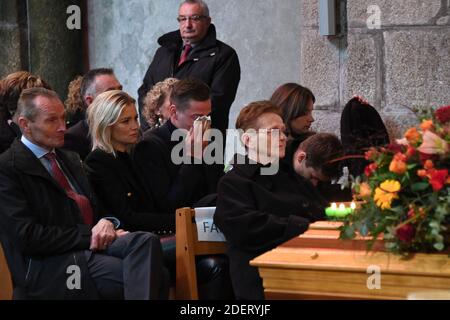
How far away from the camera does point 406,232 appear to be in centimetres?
339

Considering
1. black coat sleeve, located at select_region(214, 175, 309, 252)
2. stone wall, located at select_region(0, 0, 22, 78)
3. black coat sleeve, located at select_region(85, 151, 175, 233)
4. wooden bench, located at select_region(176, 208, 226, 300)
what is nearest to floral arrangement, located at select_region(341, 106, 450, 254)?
black coat sleeve, located at select_region(214, 175, 309, 252)

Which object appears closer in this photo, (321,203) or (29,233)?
(29,233)

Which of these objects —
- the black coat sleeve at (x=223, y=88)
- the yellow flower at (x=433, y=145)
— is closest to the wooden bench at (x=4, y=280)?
the yellow flower at (x=433, y=145)

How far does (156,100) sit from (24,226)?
177cm

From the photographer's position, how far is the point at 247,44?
7934mm

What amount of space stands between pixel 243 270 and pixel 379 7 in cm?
224

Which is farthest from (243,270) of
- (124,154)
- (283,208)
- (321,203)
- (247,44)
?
(247,44)

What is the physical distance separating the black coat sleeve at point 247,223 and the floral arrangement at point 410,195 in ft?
2.74

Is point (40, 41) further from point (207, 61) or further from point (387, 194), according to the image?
point (387, 194)

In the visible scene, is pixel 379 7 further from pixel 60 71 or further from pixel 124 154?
pixel 60 71

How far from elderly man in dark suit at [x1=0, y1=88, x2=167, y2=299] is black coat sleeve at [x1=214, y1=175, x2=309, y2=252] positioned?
315mm

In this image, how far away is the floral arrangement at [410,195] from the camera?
3404 mm

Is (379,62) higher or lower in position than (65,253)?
higher
